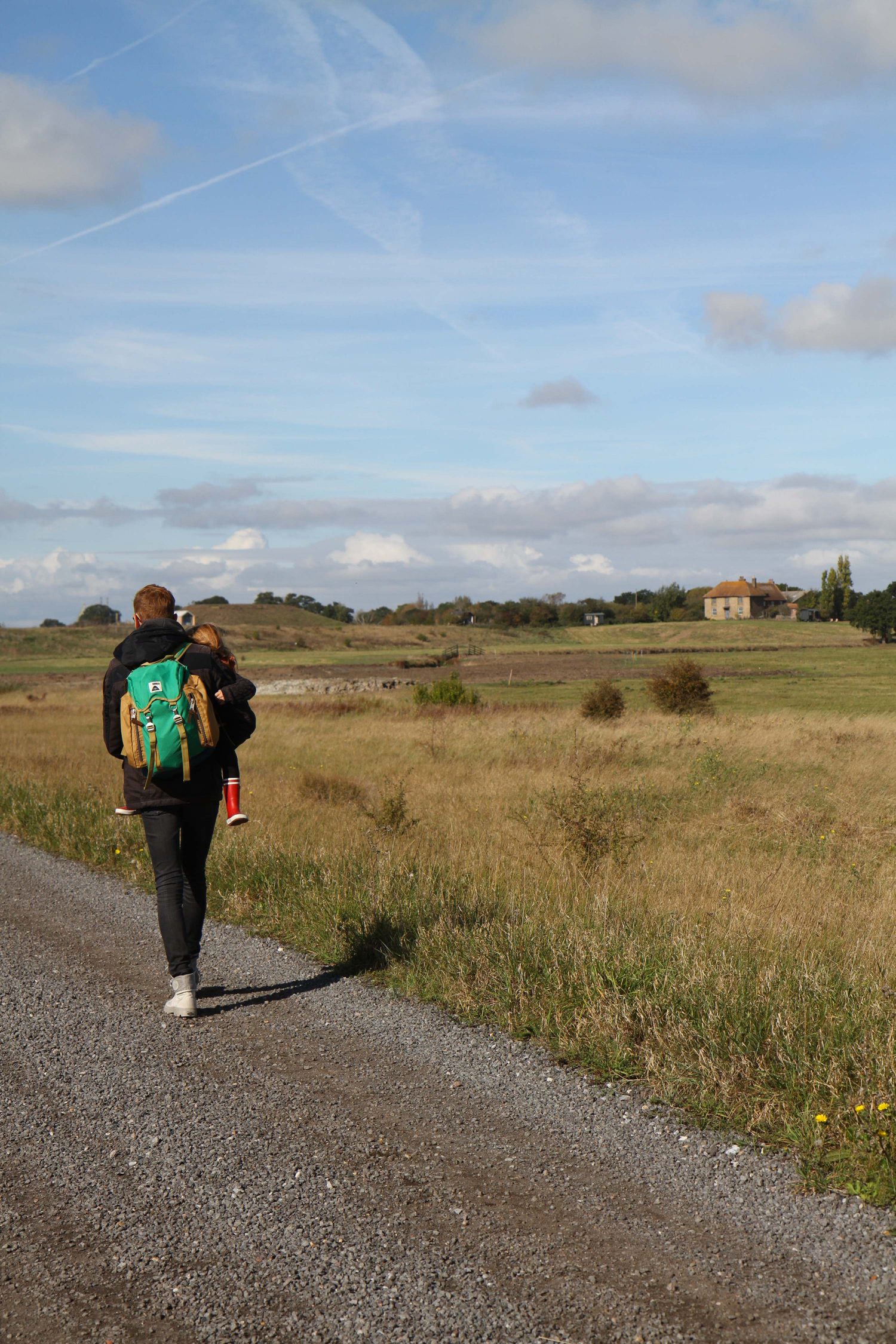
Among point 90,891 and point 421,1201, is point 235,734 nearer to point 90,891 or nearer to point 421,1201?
point 421,1201

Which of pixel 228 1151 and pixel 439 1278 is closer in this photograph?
pixel 439 1278

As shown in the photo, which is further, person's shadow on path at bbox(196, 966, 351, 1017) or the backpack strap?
person's shadow on path at bbox(196, 966, 351, 1017)

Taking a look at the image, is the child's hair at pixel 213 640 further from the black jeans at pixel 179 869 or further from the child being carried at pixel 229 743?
the black jeans at pixel 179 869

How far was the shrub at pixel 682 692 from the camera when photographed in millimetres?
35469

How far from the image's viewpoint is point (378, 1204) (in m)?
3.74

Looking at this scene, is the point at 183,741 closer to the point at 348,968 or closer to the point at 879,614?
the point at 348,968

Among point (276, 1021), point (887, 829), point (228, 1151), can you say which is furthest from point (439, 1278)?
point (887, 829)

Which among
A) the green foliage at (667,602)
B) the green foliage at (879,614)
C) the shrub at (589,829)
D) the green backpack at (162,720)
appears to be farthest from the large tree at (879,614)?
the green backpack at (162,720)

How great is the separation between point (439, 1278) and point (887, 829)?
12.1 meters

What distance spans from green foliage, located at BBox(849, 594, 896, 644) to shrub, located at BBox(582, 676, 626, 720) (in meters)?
87.8

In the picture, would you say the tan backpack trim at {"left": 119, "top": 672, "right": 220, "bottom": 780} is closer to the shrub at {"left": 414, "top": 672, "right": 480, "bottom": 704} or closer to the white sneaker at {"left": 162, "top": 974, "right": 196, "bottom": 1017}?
the white sneaker at {"left": 162, "top": 974, "right": 196, "bottom": 1017}

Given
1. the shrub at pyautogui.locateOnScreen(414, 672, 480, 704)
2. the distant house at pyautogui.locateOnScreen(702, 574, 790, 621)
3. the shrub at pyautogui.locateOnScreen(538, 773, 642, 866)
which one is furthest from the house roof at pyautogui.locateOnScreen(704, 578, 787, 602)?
the shrub at pyautogui.locateOnScreen(538, 773, 642, 866)

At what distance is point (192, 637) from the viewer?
20.3 feet

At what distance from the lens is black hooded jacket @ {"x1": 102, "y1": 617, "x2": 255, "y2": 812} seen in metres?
5.84
